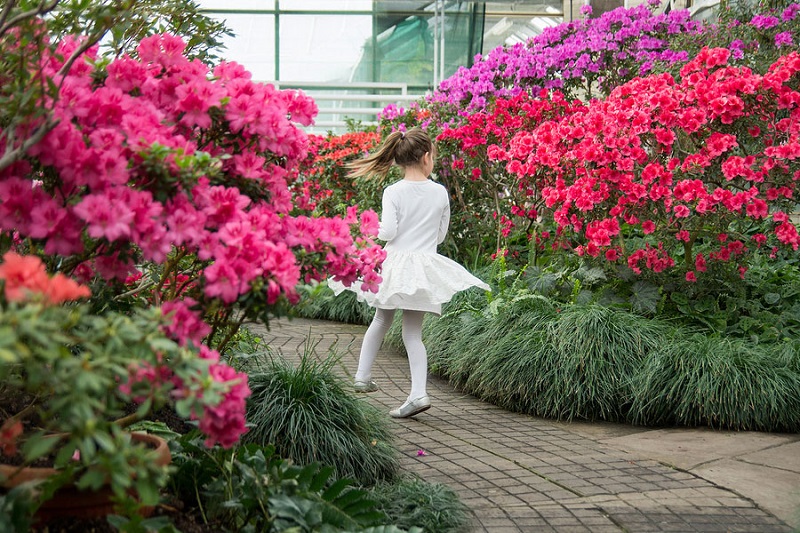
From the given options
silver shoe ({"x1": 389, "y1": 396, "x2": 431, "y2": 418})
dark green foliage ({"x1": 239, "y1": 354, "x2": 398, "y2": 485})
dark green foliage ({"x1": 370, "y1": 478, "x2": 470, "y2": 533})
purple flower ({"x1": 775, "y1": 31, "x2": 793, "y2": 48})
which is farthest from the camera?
purple flower ({"x1": 775, "y1": 31, "x2": 793, "y2": 48})

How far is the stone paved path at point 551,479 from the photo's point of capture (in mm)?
3377

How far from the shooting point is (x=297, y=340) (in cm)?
762

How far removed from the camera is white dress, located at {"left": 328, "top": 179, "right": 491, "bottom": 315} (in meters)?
5.18

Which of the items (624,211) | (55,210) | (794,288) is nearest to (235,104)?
(55,210)

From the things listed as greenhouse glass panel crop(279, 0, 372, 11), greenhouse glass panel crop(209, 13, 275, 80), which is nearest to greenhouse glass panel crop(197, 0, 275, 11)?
greenhouse glass panel crop(209, 13, 275, 80)

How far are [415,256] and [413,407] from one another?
3.06 ft

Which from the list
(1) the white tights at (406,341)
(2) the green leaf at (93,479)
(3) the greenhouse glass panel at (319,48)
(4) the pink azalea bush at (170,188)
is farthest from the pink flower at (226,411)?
(3) the greenhouse glass panel at (319,48)

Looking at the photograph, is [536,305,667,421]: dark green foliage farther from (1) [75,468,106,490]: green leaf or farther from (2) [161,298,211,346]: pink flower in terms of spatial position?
(1) [75,468,106,490]: green leaf

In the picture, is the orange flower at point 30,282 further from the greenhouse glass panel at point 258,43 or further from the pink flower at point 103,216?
the greenhouse glass panel at point 258,43

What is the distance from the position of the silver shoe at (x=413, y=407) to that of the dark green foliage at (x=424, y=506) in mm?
1492

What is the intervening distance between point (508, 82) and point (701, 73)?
384 centimetres

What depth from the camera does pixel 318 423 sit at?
3.74 meters

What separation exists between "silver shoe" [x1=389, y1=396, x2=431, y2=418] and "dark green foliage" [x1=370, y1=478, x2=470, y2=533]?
1492 mm

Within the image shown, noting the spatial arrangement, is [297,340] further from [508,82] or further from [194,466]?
[194,466]
